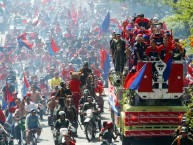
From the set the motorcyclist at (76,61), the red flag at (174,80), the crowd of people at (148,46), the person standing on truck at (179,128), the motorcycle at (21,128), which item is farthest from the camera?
the motorcyclist at (76,61)

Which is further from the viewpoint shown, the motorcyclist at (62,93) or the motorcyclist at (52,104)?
the motorcyclist at (52,104)

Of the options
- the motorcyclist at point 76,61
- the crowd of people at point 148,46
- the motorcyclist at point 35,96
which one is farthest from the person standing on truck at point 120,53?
the motorcyclist at point 76,61

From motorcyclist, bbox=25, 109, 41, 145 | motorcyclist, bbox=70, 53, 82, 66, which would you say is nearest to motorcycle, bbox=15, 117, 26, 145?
motorcyclist, bbox=25, 109, 41, 145

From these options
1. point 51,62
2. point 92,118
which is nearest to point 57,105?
point 92,118

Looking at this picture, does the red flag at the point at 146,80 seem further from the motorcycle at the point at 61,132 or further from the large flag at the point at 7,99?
the large flag at the point at 7,99

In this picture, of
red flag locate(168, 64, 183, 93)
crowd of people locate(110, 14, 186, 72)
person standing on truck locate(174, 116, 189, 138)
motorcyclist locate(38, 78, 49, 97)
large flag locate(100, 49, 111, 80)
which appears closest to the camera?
person standing on truck locate(174, 116, 189, 138)

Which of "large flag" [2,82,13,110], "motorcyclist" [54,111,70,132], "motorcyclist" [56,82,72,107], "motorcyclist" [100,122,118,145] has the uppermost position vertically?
"motorcyclist" [56,82,72,107]

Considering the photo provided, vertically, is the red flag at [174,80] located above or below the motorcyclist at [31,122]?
above

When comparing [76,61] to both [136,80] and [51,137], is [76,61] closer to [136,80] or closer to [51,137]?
[51,137]

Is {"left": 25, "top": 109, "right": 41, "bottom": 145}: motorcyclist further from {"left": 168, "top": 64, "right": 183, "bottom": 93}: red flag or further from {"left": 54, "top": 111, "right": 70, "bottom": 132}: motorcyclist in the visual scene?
{"left": 168, "top": 64, "right": 183, "bottom": 93}: red flag

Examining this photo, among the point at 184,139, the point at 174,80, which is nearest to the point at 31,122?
the point at 174,80

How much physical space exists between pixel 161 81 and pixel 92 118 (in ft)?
12.4

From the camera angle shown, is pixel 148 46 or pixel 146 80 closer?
pixel 146 80

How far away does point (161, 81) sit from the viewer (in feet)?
85.7
